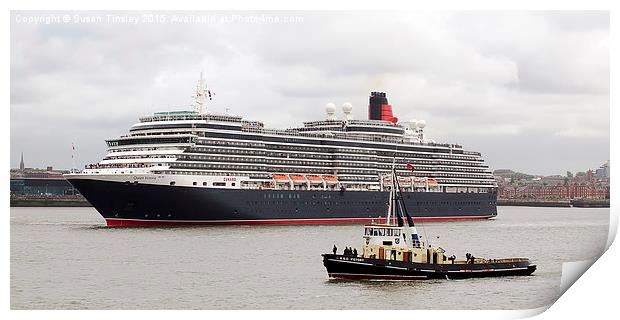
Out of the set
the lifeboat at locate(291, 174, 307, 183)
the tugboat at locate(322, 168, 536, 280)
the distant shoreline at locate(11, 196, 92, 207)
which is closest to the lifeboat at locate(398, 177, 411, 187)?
the lifeboat at locate(291, 174, 307, 183)

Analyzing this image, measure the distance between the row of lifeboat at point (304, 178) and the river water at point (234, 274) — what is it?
9751 mm

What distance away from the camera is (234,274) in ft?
110

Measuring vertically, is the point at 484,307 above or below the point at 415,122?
below

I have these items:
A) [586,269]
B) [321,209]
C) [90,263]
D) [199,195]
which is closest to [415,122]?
[321,209]

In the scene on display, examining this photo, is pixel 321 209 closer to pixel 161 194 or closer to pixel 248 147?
pixel 248 147

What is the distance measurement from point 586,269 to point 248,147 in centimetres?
3299

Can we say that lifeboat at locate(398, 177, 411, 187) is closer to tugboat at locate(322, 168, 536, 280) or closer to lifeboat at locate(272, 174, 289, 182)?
lifeboat at locate(272, 174, 289, 182)

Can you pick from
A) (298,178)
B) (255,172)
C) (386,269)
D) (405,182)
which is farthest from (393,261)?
(405,182)

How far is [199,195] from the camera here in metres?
54.9

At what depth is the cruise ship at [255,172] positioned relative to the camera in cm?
5425

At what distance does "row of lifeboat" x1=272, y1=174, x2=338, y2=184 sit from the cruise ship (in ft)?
A: 0.23

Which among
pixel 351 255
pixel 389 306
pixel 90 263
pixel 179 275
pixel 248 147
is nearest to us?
pixel 389 306

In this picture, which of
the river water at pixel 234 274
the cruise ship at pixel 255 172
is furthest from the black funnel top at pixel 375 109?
the river water at pixel 234 274
